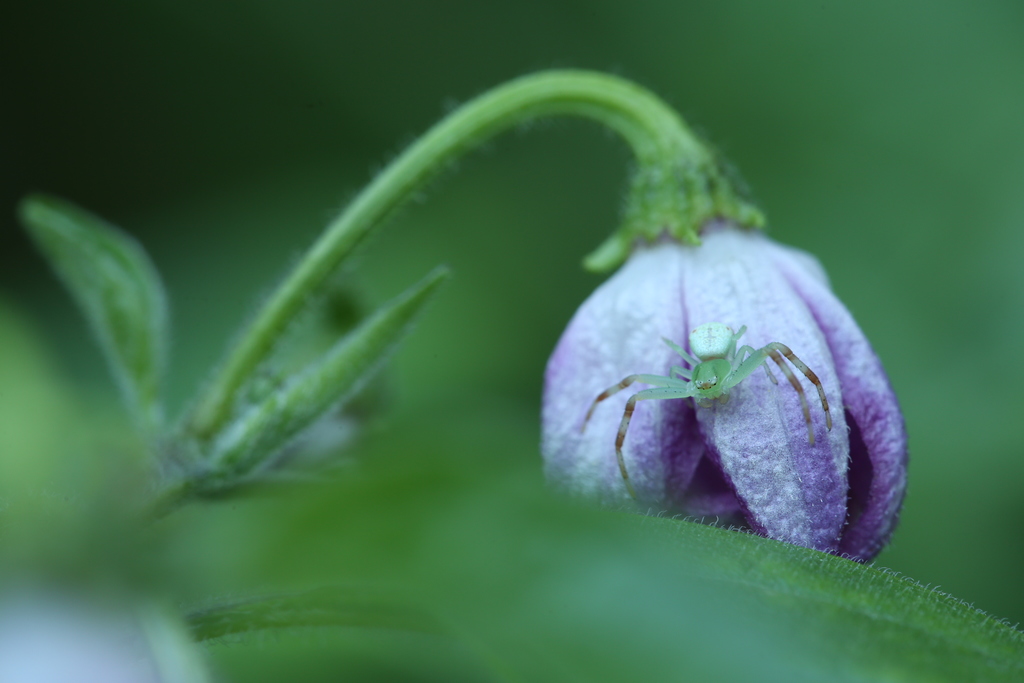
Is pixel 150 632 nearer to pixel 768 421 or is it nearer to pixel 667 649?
pixel 667 649

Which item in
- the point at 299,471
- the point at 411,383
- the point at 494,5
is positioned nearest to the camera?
the point at 299,471

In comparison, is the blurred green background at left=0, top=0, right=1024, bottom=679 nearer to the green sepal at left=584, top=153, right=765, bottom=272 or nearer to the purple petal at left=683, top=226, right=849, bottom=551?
the green sepal at left=584, top=153, right=765, bottom=272

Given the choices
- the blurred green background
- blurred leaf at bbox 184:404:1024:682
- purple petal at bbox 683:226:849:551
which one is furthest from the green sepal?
the blurred green background

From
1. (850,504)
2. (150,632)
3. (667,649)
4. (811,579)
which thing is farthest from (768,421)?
(150,632)

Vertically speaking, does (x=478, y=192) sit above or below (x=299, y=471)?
above

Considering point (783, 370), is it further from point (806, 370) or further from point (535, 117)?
point (535, 117)
